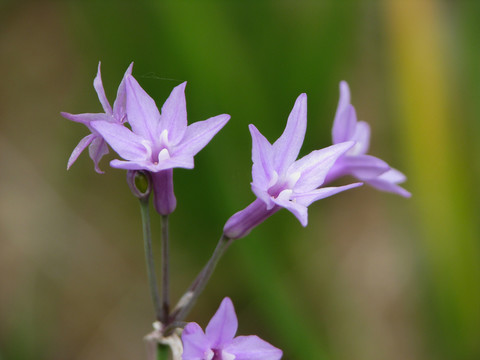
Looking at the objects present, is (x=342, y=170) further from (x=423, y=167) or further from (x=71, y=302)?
(x=71, y=302)

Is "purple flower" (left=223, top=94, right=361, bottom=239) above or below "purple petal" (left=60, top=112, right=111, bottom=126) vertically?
below

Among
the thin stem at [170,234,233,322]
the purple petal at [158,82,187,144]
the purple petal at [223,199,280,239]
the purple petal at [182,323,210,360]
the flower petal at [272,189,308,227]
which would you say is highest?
the purple petal at [158,82,187,144]

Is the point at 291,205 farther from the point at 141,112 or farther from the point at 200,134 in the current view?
the point at 141,112

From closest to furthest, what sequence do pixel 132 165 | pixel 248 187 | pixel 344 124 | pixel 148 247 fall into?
pixel 132 165, pixel 148 247, pixel 344 124, pixel 248 187

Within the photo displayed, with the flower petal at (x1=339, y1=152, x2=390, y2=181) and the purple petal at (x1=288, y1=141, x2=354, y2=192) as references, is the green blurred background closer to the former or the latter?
the flower petal at (x1=339, y1=152, x2=390, y2=181)

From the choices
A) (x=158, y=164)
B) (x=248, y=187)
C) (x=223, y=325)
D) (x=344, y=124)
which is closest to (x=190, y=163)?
(x=158, y=164)

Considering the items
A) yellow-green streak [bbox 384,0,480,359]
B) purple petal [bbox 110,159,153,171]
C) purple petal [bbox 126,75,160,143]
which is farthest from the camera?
yellow-green streak [bbox 384,0,480,359]

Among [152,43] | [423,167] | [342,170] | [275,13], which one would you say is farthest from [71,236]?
[342,170]

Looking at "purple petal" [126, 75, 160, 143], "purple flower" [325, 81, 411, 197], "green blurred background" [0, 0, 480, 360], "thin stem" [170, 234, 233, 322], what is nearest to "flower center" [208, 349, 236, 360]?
"thin stem" [170, 234, 233, 322]

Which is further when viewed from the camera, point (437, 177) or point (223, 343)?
point (437, 177)
